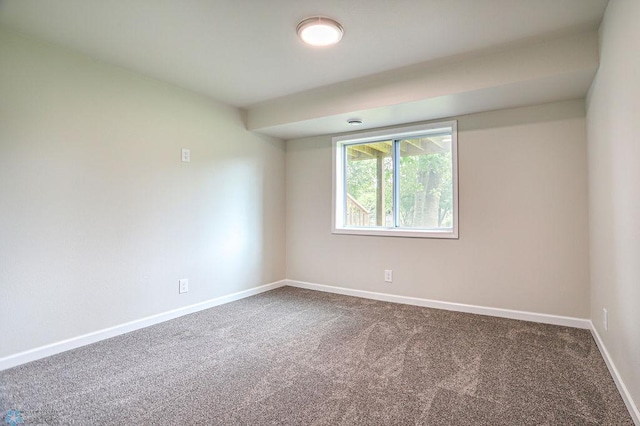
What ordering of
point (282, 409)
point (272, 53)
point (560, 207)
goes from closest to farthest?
1. point (282, 409)
2. point (272, 53)
3. point (560, 207)

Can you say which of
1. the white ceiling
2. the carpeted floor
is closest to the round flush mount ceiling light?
the white ceiling

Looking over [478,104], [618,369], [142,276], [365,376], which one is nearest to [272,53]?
[478,104]

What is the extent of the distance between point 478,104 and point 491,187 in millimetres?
786

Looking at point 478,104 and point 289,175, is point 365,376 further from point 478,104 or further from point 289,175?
point 289,175

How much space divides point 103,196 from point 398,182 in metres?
2.87

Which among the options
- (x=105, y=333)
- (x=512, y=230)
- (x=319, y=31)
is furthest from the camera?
(x=512, y=230)

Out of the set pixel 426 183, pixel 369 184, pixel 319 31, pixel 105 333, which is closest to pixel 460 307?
pixel 426 183

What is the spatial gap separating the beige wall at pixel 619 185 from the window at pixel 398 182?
1.20 meters

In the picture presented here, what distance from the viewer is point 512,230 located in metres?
3.00

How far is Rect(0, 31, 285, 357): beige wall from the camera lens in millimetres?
2146

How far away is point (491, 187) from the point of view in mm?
3088

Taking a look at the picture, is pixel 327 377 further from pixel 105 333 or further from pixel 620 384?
pixel 105 333

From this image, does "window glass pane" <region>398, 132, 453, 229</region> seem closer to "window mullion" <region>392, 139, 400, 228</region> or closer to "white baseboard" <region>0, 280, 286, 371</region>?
"window mullion" <region>392, 139, 400, 228</region>

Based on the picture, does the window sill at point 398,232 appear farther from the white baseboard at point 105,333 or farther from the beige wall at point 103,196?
the white baseboard at point 105,333
